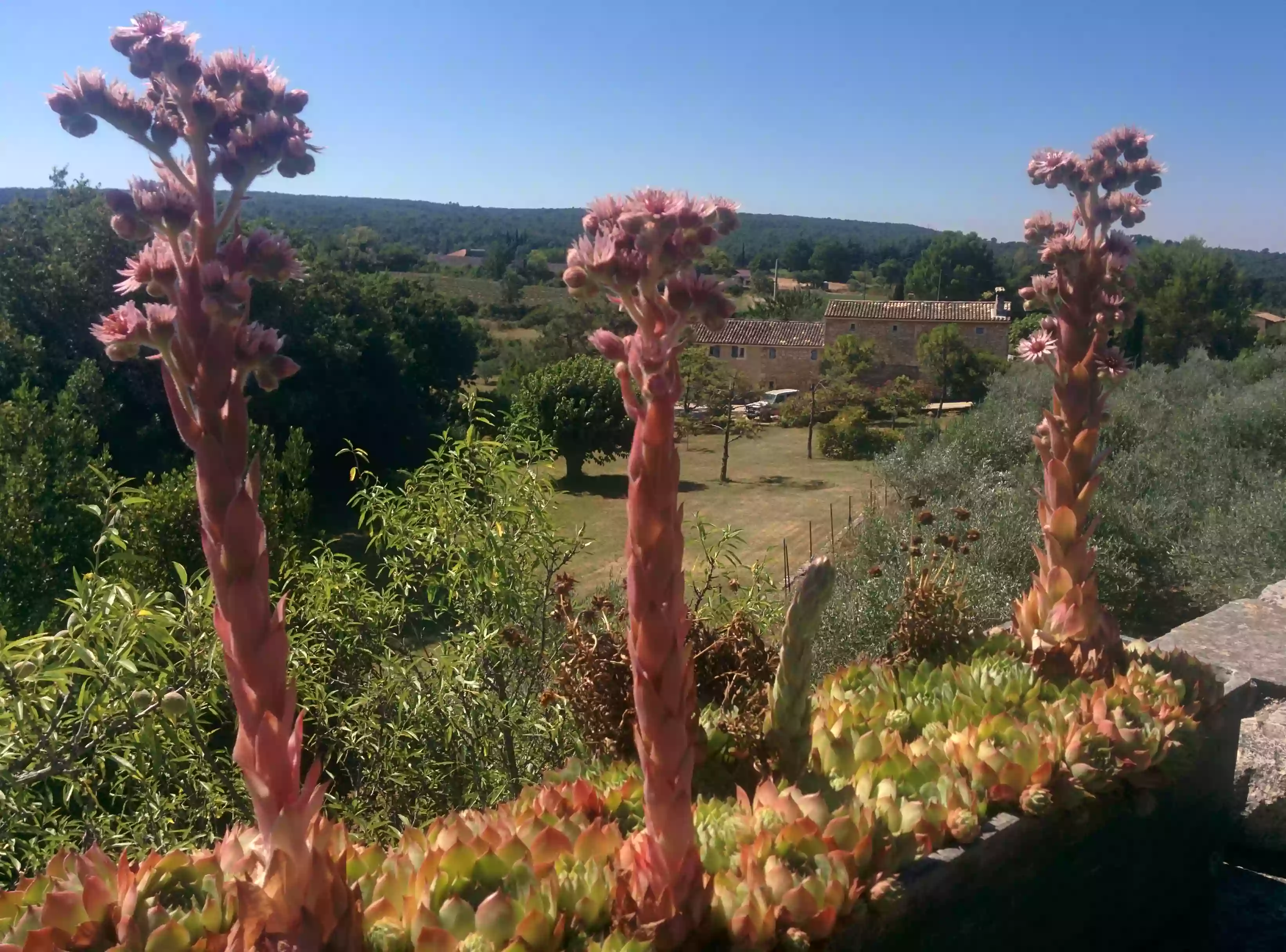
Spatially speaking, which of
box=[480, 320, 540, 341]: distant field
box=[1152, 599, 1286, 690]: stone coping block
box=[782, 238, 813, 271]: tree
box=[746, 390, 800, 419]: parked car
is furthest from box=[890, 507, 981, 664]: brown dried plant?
box=[782, 238, 813, 271]: tree

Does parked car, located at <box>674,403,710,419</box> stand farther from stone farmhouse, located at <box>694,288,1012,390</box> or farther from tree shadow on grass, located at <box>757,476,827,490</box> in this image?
stone farmhouse, located at <box>694,288,1012,390</box>

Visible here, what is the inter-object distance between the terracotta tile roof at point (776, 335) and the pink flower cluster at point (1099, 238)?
40530mm

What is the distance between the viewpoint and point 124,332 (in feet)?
6.02

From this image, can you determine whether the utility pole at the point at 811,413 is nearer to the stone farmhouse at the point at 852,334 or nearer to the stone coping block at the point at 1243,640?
the stone farmhouse at the point at 852,334

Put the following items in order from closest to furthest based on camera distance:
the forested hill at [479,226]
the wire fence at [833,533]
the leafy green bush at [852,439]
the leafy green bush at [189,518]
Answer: the leafy green bush at [189,518]
the wire fence at [833,533]
the leafy green bush at [852,439]
the forested hill at [479,226]

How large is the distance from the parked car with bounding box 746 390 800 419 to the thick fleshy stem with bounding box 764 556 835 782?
36.1m

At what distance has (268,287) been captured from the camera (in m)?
18.4

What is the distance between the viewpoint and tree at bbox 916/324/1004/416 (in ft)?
132

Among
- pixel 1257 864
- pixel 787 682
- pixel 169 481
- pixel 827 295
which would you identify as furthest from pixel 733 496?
pixel 827 295

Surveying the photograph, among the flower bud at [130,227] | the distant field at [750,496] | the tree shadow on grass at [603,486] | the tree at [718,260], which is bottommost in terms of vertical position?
the tree shadow on grass at [603,486]

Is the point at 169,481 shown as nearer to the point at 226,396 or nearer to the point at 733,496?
the point at 226,396

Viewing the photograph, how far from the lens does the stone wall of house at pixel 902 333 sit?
4425 centimetres

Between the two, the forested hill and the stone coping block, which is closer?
the stone coping block

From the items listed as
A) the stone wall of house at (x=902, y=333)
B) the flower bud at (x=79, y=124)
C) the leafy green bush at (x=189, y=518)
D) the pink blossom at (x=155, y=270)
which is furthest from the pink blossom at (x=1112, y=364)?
the stone wall of house at (x=902, y=333)
